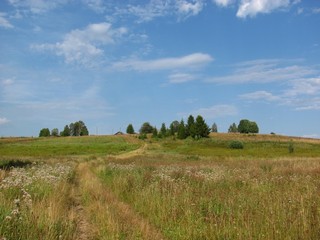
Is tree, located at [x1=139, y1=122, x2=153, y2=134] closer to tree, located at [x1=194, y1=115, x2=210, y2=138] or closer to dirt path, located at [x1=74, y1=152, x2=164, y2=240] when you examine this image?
tree, located at [x1=194, y1=115, x2=210, y2=138]

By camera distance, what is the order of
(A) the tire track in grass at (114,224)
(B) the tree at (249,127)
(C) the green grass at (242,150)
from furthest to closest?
1. (B) the tree at (249,127)
2. (C) the green grass at (242,150)
3. (A) the tire track in grass at (114,224)

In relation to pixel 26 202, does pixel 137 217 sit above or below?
below

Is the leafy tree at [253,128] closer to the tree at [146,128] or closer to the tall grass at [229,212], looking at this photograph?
the tree at [146,128]

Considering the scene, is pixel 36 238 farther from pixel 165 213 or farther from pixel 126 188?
pixel 126 188

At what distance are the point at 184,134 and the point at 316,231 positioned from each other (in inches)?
4764

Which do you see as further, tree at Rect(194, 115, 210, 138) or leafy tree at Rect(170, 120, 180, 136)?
leafy tree at Rect(170, 120, 180, 136)

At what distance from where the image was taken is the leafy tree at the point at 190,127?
413 ft

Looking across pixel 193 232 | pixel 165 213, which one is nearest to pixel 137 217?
pixel 165 213

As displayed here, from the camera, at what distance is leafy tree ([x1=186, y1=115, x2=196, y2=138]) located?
12586cm

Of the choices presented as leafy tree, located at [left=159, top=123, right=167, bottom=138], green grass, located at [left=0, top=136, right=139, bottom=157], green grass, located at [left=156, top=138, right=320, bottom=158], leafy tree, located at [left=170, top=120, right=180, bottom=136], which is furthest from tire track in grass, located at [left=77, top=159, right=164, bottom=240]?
leafy tree, located at [left=170, top=120, right=180, bottom=136]

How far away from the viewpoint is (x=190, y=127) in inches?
5032

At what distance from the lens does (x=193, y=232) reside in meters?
7.74

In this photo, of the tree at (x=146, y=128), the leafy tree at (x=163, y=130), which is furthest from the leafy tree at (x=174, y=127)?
the tree at (x=146, y=128)

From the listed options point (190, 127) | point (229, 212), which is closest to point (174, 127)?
point (190, 127)
